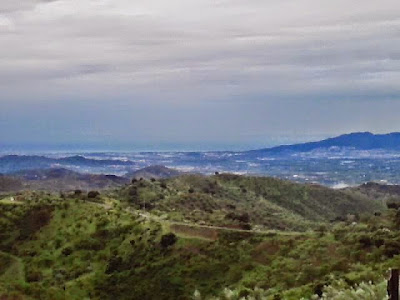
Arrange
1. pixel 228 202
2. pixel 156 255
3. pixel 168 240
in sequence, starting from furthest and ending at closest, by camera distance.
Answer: pixel 228 202 → pixel 168 240 → pixel 156 255

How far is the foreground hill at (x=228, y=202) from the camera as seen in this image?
10862cm

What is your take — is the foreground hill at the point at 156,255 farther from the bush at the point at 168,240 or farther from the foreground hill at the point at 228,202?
the foreground hill at the point at 228,202

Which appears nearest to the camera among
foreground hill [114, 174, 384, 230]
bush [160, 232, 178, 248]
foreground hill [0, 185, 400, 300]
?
foreground hill [0, 185, 400, 300]

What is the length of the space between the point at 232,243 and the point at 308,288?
1209 inches

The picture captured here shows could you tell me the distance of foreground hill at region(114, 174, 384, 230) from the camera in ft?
356

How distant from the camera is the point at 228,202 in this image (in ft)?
502

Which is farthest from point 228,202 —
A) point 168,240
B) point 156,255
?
point 156,255

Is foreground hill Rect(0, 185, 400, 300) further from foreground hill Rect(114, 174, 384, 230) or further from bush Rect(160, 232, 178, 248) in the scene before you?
foreground hill Rect(114, 174, 384, 230)

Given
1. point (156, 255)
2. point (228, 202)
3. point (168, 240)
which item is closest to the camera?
point (156, 255)

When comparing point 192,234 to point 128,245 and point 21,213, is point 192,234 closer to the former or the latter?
point 128,245

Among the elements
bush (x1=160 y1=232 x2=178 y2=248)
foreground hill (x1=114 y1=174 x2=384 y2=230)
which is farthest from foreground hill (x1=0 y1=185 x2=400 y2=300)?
foreground hill (x1=114 y1=174 x2=384 y2=230)

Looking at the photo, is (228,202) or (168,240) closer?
(168,240)

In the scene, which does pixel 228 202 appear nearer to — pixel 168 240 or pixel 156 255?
pixel 168 240

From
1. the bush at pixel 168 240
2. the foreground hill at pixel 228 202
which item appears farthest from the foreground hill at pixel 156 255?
the foreground hill at pixel 228 202
